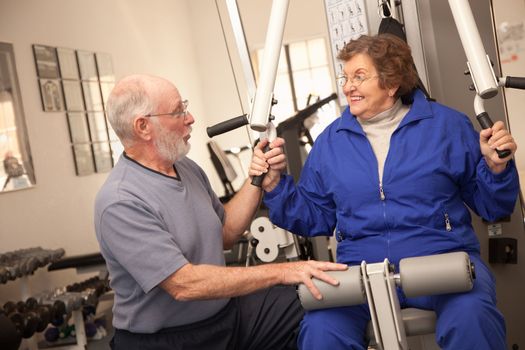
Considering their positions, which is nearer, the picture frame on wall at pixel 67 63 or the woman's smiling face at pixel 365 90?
the woman's smiling face at pixel 365 90

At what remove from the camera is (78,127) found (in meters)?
5.61

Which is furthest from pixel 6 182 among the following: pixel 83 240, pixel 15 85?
pixel 83 240

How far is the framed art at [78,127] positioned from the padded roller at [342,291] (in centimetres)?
419

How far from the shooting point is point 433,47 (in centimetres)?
234

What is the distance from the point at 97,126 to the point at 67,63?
63 cm

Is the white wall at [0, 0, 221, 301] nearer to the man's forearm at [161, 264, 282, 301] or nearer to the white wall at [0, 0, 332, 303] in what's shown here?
the white wall at [0, 0, 332, 303]

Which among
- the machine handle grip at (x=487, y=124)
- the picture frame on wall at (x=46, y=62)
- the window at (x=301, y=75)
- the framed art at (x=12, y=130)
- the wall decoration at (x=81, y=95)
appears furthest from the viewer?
the window at (x=301, y=75)

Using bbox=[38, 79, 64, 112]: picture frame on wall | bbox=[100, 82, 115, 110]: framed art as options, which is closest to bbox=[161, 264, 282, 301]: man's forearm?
bbox=[38, 79, 64, 112]: picture frame on wall

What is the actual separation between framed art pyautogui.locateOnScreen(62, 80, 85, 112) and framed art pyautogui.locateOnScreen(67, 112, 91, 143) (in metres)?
0.05

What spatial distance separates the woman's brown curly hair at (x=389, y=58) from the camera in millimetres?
2029

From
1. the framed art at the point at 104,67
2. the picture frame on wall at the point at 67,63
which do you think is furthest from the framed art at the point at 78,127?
the framed art at the point at 104,67

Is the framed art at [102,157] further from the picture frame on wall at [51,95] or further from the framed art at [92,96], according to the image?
the picture frame on wall at [51,95]

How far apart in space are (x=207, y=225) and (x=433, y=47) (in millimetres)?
1010

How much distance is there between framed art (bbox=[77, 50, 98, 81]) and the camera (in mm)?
5816
